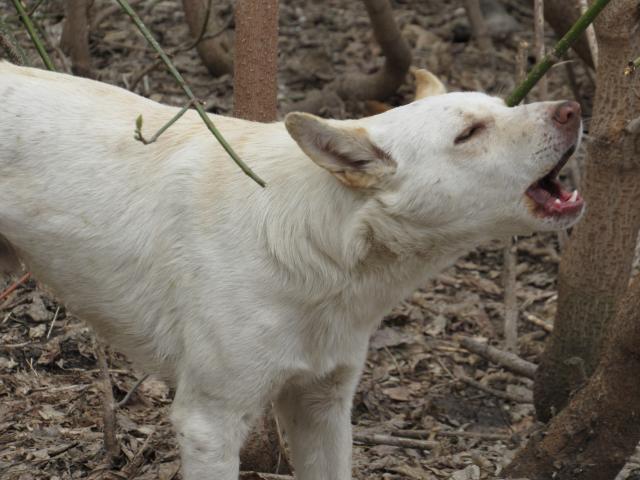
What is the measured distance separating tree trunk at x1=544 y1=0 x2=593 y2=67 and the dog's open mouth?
356 cm

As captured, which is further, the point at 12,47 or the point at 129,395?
the point at 129,395

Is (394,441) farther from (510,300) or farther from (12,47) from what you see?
(12,47)

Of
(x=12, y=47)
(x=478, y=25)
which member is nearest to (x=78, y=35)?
(x=12, y=47)

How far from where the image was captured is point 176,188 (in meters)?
4.14

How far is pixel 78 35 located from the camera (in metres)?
7.92

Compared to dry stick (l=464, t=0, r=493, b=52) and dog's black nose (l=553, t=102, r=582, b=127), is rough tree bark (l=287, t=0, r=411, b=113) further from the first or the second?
dog's black nose (l=553, t=102, r=582, b=127)

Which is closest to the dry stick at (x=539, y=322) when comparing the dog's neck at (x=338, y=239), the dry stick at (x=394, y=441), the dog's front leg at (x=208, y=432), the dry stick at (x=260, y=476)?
the dry stick at (x=394, y=441)

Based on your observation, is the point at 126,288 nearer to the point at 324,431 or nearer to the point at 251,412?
the point at 251,412

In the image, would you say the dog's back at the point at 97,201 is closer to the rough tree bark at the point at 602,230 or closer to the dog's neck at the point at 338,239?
the dog's neck at the point at 338,239

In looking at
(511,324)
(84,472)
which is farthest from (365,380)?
(84,472)

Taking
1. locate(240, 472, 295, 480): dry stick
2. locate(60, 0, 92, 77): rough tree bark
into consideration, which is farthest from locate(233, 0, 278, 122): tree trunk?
locate(60, 0, 92, 77): rough tree bark

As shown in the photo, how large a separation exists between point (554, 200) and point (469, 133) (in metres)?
0.37

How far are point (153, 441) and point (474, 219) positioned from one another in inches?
91.3

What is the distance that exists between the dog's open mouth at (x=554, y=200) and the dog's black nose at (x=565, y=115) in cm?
9
